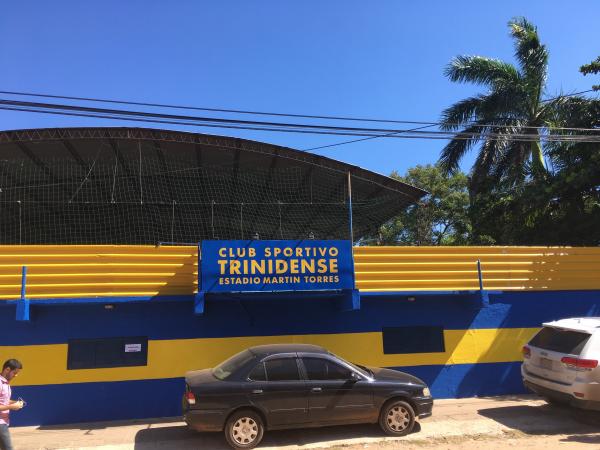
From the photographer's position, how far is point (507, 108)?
1966 centimetres

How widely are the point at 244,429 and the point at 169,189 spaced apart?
1028 centimetres

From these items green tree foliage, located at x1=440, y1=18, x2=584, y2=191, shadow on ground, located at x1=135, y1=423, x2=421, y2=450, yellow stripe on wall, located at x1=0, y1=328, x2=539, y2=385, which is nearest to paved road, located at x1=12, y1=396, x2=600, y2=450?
shadow on ground, located at x1=135, y1=423, x2=421, y2=450

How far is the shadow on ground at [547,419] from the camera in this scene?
785 cm

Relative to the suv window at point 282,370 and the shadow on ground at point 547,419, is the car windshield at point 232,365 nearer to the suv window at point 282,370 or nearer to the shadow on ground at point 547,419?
the suv window at point 282,370

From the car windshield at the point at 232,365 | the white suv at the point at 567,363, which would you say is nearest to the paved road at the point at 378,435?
the white suv at the point at 567,363

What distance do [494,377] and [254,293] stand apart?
561 centimetres

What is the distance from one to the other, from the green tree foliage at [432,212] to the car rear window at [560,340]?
2097 centimetres

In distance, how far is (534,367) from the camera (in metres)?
8.71

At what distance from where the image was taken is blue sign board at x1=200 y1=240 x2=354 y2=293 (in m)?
9.08

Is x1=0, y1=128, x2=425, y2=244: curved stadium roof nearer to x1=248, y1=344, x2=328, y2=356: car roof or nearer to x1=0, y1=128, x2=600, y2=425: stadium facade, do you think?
x1=0, y1=128, x2=600, y2=425: stadium facade

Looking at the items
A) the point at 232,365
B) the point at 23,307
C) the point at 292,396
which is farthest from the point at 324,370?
the point at 23,307

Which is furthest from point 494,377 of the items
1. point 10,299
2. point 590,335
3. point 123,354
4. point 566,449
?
point 10,299

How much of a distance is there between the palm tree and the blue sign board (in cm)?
1197

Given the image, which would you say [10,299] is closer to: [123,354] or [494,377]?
[123,354]
